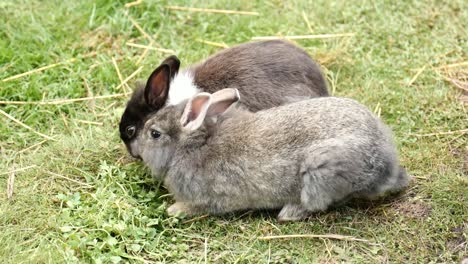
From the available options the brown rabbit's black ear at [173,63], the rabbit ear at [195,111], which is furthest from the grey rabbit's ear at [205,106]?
the brown rabbit's black ear at [173,63]

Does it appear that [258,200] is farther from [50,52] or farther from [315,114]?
[50,52]

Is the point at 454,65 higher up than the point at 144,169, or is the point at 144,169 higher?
the point at 454,65

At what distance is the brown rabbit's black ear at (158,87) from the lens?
4344 millimetres

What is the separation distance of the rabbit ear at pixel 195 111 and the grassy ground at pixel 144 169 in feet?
1.69

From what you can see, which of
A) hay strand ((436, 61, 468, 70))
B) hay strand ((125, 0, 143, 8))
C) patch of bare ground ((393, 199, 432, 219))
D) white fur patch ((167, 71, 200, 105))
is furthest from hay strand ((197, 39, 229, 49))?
patch of bare ground ((393, 199, 432, 219))

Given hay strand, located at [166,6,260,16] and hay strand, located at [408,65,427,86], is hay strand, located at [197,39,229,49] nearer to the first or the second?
hay strand, located at [166,6,260,16]

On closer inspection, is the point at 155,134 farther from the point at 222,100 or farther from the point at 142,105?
the point at 222,100

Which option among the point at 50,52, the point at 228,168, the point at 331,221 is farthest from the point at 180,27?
the point at 331,221

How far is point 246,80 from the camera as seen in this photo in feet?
15.3

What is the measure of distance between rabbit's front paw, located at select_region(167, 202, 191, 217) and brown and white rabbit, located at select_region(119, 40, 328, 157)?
0.46 metres

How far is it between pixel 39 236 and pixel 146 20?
7.93ft

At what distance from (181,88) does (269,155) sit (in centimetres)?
82

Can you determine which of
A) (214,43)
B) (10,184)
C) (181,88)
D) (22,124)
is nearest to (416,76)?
(214,43)

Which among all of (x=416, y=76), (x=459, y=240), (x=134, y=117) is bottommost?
(x=459, y=240)
